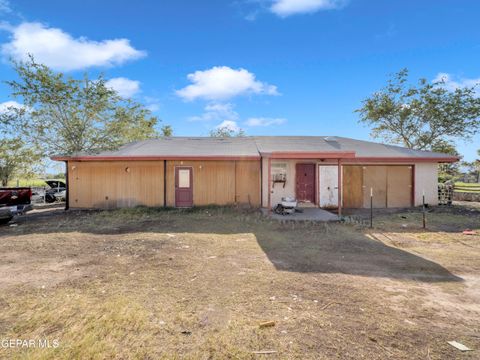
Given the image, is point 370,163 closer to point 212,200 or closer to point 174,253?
point 212,200

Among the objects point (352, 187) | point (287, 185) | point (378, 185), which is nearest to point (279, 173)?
point (287, 185)

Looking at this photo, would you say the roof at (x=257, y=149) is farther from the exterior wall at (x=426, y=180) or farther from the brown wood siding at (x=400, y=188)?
the brown wood siding at (x=400, y=188)

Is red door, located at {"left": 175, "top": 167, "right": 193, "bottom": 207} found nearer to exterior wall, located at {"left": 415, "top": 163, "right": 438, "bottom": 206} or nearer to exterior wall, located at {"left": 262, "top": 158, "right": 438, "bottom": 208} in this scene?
exterior wall, located at {"left": 262, "top": 158, "right": 438, "bottom": 208}

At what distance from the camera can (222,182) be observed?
37.7ft

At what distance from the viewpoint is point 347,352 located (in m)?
2.28

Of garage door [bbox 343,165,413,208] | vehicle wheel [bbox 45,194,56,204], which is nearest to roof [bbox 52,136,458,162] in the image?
garage door [bbox 343,165,413,208]

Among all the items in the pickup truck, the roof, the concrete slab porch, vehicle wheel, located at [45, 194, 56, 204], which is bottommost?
the concrete slab porch

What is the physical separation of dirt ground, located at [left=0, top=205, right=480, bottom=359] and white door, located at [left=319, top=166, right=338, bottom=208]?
14.6ft

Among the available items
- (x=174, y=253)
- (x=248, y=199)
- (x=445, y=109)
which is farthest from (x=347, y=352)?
(x=445, y=109)

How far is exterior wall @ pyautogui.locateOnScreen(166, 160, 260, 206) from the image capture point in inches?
450

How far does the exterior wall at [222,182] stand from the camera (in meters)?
11.4

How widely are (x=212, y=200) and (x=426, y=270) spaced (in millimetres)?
8464

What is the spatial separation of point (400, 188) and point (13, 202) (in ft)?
49.7

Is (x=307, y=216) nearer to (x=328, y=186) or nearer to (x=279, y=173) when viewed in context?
(x=279, y=173)
